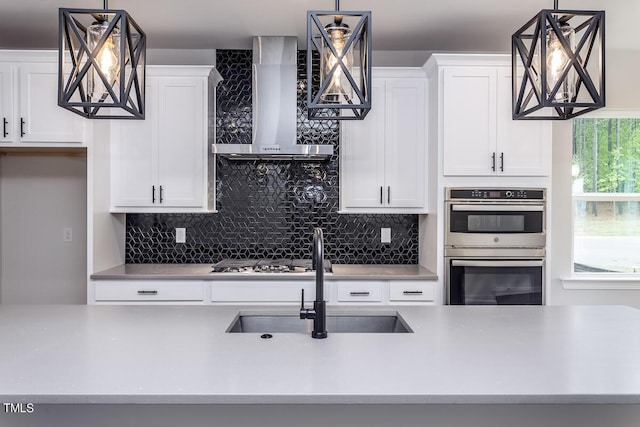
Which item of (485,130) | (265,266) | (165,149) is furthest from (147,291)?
(485,130)

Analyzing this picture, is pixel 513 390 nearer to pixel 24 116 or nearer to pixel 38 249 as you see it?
pixel 24 116

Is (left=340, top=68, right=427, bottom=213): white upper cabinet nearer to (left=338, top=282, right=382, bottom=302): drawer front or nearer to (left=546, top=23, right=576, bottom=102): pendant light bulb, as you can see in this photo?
(left=338, top=282, right=382, bottom=302): drawer front

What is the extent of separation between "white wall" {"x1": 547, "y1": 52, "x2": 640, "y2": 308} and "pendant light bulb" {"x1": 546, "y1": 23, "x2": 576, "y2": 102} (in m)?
2.39

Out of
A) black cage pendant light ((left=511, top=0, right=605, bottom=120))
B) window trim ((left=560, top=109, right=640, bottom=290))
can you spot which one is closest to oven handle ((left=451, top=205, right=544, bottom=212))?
window trim ((left=560, top=109, right=640, bottom=290))

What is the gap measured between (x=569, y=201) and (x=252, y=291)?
2.66 meters

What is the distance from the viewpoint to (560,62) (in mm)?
1481

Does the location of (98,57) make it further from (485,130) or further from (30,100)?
(485,130)

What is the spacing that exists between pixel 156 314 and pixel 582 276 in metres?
3.38

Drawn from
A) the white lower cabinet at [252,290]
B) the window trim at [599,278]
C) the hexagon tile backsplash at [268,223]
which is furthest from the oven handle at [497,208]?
the white lower cabinet at [252,290]

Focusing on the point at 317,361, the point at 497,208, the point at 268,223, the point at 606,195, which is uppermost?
the point at 606,195

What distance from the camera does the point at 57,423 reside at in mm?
1260

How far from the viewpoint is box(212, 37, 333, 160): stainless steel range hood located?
3.26m

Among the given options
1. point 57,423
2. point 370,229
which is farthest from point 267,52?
point 57,423

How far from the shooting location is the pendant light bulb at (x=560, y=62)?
146 cm
